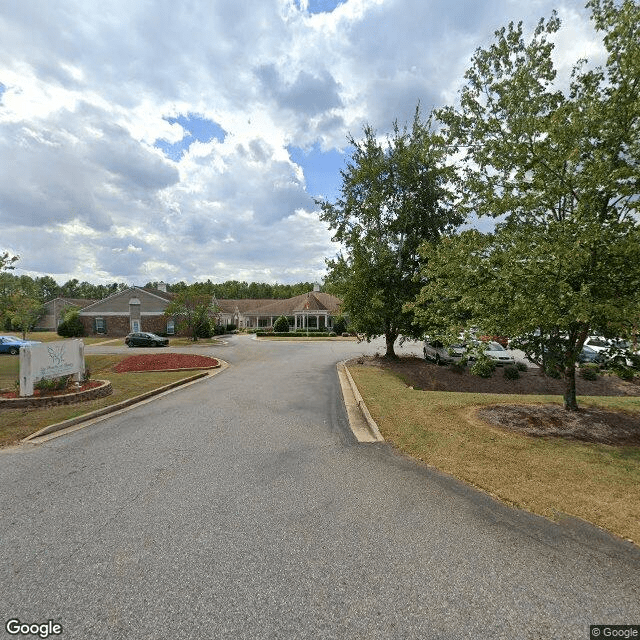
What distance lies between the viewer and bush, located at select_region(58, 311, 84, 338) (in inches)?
1647

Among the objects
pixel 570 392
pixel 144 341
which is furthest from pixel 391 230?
pixel 144 341

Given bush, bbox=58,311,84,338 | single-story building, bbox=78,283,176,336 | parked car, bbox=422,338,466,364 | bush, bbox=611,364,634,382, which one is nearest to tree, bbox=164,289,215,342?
single-story building, bbox=78,283,176,336

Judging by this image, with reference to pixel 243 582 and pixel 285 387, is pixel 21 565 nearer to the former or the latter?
pixel 243 582

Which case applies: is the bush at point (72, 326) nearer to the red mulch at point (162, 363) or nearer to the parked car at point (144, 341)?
the parked car at point (144, 341)

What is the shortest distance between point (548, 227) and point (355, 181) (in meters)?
13.7

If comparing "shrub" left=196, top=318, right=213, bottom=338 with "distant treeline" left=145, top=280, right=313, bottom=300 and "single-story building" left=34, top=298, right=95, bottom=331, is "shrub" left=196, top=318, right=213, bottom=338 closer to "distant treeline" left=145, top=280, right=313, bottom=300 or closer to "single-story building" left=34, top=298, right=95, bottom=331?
"single-story building" left=34, top=298, right=95, bottom=331

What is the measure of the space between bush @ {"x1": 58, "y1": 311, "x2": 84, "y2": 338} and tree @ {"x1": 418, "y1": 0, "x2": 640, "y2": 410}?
46001 millimetres

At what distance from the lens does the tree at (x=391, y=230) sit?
62.6 ft

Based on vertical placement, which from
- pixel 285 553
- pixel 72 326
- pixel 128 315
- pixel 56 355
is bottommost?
pixel 285 553

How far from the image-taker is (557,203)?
8.13 meters

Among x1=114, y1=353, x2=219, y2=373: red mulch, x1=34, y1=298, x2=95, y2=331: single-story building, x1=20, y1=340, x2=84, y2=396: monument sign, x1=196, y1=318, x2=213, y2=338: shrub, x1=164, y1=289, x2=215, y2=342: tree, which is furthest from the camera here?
x1=34, y1=298, x2=95, y2=331: single-story building

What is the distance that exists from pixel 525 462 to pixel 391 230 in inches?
622

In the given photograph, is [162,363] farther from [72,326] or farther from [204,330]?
[72,326]

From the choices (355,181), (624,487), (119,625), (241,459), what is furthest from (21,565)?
(355,181)
